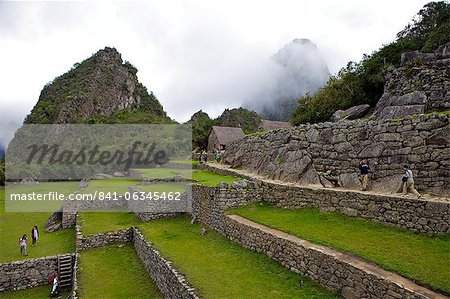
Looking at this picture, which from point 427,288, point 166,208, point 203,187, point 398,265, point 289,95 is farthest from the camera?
point 289,95

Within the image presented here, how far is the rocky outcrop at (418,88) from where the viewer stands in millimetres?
11133

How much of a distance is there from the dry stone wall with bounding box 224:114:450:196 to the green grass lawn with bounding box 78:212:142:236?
24.4 ft

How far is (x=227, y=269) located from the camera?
8.75 m

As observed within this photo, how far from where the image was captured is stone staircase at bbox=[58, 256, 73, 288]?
13430 millimetres

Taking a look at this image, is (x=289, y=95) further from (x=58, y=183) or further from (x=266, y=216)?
(x=266, y=216)

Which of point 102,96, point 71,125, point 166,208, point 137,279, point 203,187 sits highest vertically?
point 102,96

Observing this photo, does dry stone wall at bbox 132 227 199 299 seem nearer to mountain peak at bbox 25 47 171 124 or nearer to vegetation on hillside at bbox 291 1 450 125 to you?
vegetation on hillside at bbox 291 1 450 125

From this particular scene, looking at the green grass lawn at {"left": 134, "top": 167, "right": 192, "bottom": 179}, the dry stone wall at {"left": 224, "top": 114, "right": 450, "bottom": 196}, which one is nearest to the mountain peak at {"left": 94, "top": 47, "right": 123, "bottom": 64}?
the green grass lawn at {"left": 134, "top": 167, "right": 192, "bottom": 179}

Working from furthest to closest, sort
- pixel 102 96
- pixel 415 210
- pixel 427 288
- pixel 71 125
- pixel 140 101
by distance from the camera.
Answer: pixel 140 101 → pixel 102 96 → pixel 71 125 → pixel 415 210 → pixel 427 288

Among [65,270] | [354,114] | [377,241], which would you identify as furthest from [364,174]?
[65,270]

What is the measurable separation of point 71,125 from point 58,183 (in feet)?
112

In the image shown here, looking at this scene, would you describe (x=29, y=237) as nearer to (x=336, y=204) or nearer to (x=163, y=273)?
(x=163, y=273)

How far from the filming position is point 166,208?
1566 cm

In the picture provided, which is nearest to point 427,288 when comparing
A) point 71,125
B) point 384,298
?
point 384,298
